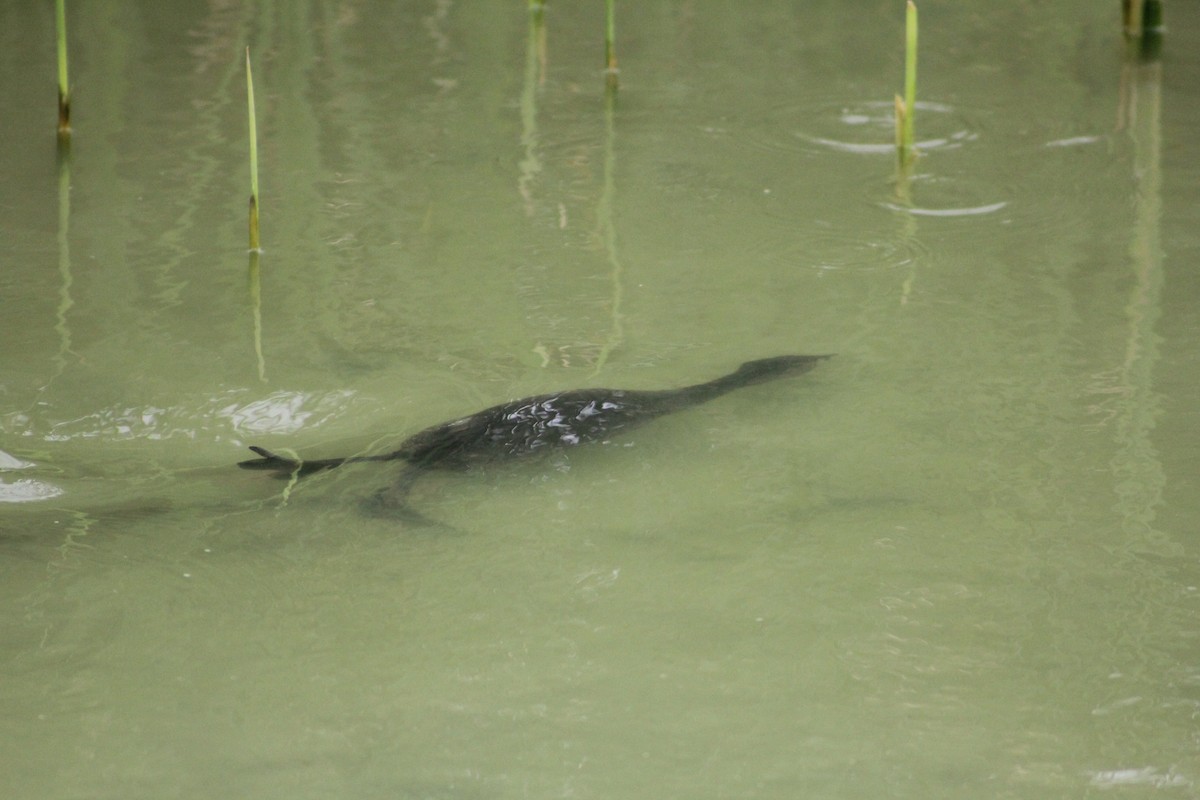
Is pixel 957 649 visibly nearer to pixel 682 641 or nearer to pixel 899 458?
pixel 682 641

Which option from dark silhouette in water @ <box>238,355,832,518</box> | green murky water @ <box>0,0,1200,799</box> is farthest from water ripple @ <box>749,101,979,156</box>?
dark silhouette in water @ <box>238,355,832,518</box>

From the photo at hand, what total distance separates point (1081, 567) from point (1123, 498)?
0.91ft

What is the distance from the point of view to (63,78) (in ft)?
14.2

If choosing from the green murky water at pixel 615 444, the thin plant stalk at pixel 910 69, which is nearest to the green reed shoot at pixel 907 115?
the thin plant stalk at pixel 910 69

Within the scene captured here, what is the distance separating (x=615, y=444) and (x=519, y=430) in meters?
0.20

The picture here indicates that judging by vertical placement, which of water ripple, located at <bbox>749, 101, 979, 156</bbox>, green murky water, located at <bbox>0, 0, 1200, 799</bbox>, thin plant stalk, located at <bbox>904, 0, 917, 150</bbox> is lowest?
green murky water, located at <bbox>0, 0, 1200, 799</bbox>

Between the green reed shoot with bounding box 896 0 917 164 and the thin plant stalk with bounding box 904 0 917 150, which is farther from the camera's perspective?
the green reed shoot with bounding box 896 0 917 164

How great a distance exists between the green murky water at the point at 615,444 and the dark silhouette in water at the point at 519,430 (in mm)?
53

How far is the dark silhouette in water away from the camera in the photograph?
2570mm

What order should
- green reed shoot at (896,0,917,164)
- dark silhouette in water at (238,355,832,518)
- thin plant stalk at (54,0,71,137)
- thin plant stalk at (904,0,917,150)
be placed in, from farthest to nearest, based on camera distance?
thin plant stalk at (54,0,71,137)
green reed shoot at (896,0,917,164)
thin plant stalk at (904,0,917,150)
dark silhouette in water at (238,355,832,518)

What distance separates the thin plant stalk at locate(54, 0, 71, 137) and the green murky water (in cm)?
12

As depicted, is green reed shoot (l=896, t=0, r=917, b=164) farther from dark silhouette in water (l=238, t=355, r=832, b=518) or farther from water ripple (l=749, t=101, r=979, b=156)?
dark silhouette in water (l=238, t=355, r=832, b=518)

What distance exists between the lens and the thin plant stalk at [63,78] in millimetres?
4172

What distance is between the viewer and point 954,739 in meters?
1.81
